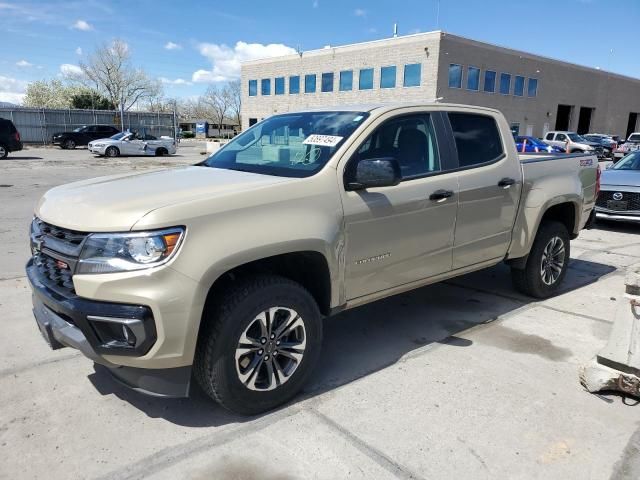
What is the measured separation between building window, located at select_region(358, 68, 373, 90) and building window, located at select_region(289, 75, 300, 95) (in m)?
7.90

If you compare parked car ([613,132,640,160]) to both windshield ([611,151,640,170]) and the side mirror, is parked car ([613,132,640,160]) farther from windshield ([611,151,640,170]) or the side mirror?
the side mirror

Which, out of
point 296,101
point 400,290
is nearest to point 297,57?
point 296,101

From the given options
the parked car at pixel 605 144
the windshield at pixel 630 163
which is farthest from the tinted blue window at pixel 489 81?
the windshield at pixel 630 163

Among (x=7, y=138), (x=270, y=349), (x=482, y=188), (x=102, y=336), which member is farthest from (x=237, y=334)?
(x=7, y=138)

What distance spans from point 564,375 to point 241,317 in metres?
2.47

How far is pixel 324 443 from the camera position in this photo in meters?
2.89

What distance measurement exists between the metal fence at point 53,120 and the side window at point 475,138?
39.1 meters

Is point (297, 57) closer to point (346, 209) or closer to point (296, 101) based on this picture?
point (296, 101)

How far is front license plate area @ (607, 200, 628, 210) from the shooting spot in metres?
9.54

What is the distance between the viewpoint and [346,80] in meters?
46.4

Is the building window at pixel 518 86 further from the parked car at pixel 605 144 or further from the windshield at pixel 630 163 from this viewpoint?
the windshield at pixel 630 163

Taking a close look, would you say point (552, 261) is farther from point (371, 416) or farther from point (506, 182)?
point (371, 416)

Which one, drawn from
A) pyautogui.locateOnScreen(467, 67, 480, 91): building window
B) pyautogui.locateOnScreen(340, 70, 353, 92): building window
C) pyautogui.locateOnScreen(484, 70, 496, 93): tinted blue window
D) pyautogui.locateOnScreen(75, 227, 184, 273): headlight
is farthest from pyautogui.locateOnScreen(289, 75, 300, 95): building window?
pyautogui.locateOnScreen(75, 227, 184, 273): headlight

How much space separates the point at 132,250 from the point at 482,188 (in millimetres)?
2899
